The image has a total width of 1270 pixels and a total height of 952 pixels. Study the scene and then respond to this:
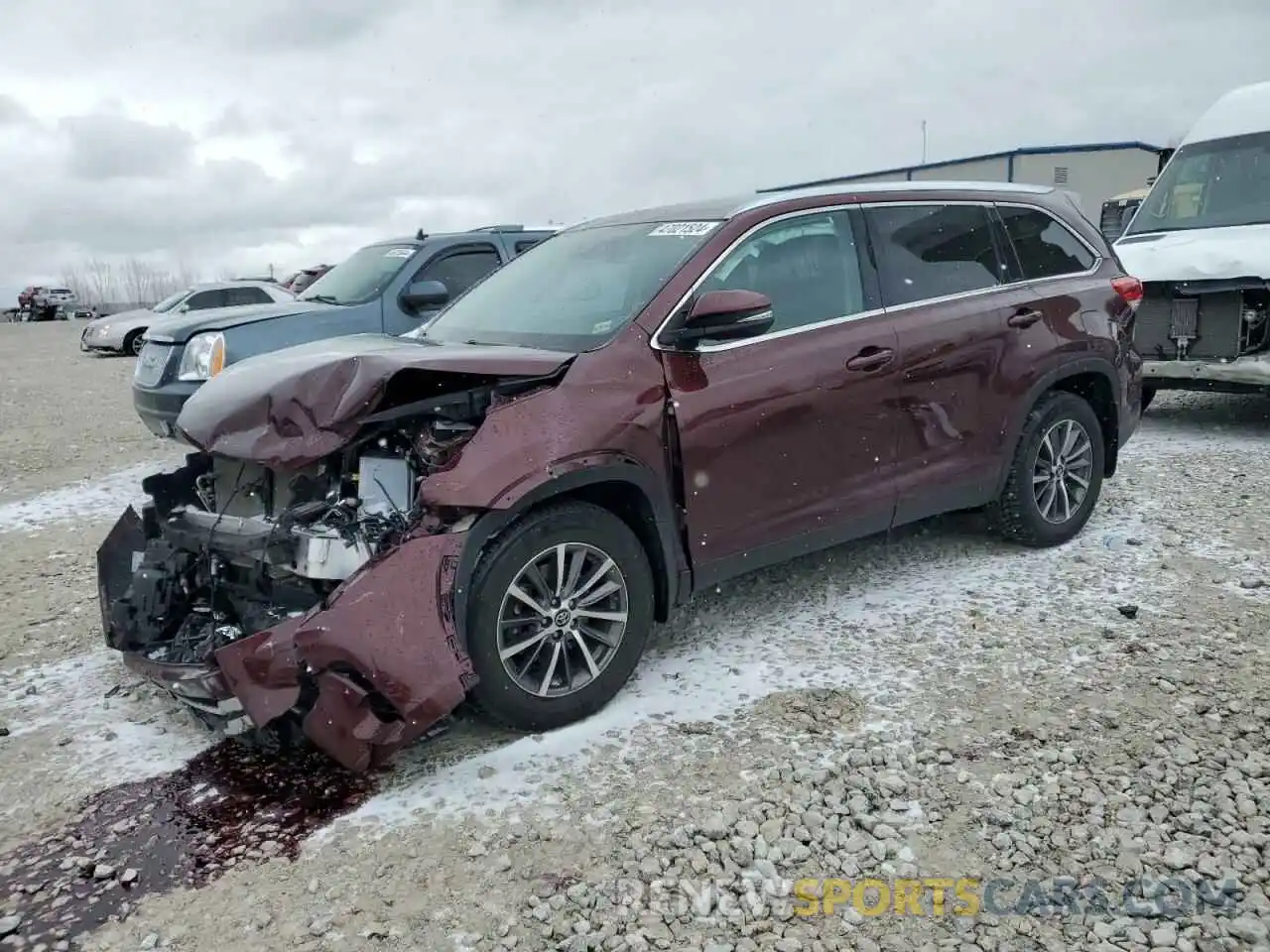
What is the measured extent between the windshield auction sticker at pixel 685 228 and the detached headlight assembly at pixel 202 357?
14.3ft

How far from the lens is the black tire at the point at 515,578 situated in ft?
10.9

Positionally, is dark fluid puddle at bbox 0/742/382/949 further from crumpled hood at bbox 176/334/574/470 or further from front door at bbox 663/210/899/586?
front door at bbox 663/210/899/586

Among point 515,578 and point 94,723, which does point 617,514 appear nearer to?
point 515,578

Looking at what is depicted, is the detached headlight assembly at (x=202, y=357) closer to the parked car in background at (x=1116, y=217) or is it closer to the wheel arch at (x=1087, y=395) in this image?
the wheel arch at (x=1087, y=395)

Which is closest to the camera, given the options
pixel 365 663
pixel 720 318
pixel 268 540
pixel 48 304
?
pixel 365 663

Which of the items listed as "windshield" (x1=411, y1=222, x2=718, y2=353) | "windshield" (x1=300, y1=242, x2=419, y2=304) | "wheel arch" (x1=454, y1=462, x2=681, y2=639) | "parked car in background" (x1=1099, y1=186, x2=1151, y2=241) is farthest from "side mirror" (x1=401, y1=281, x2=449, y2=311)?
"parked car in background" (x1=1099, y1=186, x2=1151, y2=241)

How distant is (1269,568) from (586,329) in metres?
3.62

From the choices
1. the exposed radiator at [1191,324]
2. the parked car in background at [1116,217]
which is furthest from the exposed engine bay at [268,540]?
the parked car in background at [1116,217]

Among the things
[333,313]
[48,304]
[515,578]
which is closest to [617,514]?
[515,578]

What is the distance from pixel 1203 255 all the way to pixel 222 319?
7.75 meters

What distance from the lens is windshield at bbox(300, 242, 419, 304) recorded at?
833cm

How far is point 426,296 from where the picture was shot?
23.3ft

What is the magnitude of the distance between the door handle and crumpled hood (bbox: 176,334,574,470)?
136 cm

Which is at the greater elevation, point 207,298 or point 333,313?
point 207,298
